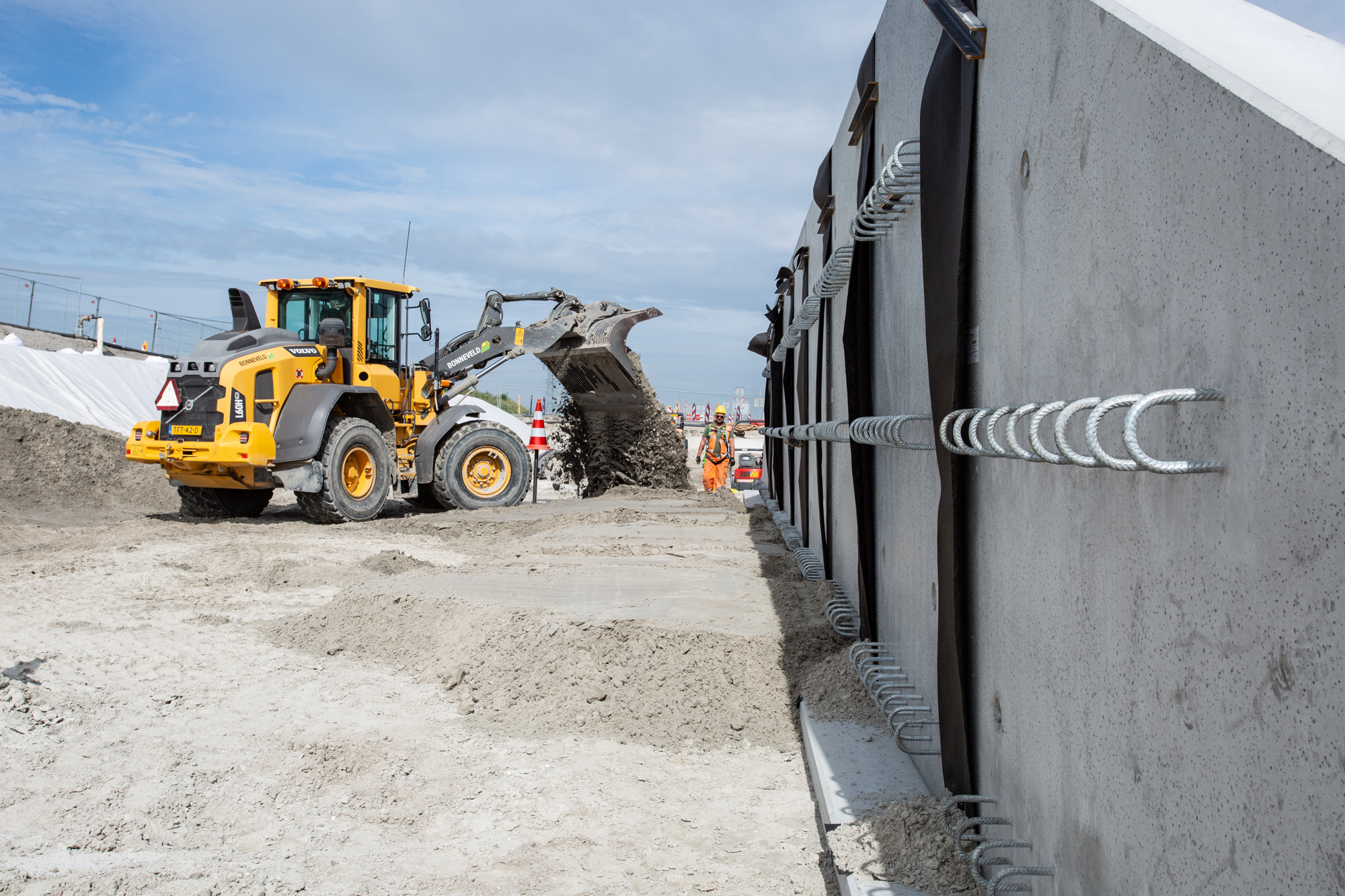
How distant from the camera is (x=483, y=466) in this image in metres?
12.4

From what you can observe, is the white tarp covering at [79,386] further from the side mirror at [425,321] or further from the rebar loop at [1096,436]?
the rebar loop at [1096,436]

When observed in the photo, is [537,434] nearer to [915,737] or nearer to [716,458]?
[716,458]

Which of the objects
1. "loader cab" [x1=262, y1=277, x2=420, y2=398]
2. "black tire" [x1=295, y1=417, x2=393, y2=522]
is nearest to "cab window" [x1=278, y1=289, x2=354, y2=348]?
"loader cab" [x1=262, y1=277, x2=420, y2=398]

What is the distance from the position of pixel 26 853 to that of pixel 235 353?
8092 mm

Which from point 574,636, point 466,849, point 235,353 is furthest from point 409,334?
point 466,849

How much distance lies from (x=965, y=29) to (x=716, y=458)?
16.8 m

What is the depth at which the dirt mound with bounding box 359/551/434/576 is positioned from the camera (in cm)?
748

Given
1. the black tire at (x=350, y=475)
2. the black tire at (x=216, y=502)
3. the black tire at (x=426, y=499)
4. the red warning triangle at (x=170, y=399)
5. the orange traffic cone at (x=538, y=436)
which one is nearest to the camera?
the red warning triangle at (x=170, y=399)

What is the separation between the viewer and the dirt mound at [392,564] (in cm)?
748

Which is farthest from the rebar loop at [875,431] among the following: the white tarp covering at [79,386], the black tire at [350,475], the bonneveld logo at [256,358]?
the white tarp covering at [79,386]

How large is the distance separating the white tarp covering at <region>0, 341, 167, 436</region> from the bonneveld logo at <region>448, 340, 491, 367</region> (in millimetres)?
9127

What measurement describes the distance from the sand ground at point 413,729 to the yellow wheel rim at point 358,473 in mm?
3632

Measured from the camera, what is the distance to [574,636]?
475 cm

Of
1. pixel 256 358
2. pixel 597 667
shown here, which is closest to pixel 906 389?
pixel 597 667
